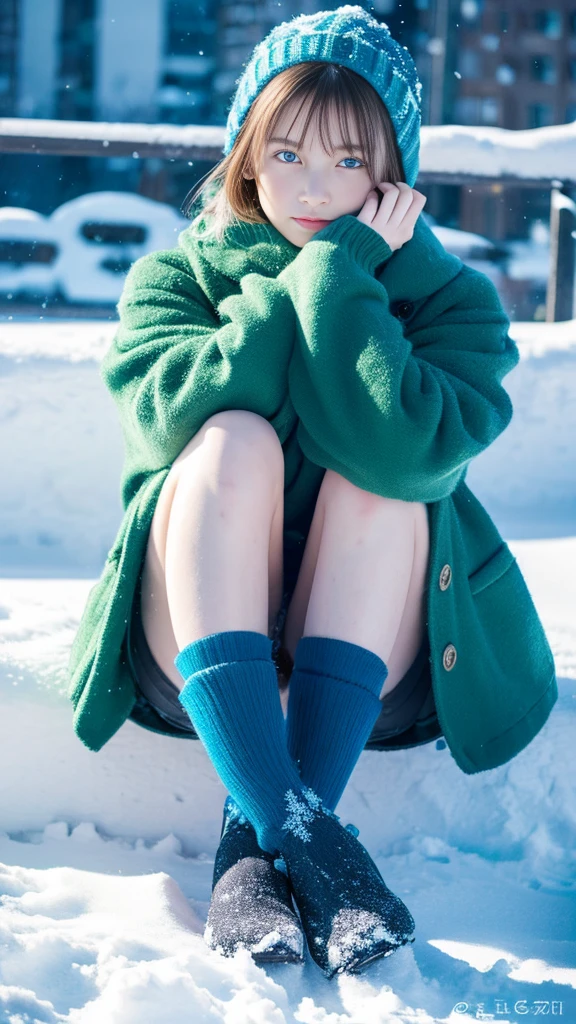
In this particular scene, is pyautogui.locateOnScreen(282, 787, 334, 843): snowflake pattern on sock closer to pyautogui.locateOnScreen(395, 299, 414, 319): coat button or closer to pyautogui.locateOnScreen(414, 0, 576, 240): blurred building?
pyautogui.locateOnScreen(395, 299, 414, 319): coat button

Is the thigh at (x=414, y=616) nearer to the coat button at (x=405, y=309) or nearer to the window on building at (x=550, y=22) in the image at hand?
the coat button at (x=405, y=309)

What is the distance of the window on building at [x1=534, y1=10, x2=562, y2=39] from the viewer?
9.97 m

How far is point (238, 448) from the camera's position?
42.1 inches

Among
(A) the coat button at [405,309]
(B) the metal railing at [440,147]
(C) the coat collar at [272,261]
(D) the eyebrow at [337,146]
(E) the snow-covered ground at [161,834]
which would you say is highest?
(B) the metal railing at [440,147]

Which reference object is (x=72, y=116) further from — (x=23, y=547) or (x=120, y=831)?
(x=120, y=831)

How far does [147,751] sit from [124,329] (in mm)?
512

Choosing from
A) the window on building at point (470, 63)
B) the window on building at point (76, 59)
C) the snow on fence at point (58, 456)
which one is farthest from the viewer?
the window on building at point (76, 59)

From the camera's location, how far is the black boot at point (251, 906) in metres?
0.90

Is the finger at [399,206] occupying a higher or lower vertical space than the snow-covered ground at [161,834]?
higher

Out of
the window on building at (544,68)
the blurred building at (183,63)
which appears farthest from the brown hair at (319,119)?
the window on building at (544,68)

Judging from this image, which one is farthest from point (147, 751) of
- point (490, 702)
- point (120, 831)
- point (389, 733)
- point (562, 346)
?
point (562, 346)

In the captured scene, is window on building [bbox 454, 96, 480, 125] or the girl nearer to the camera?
the girl

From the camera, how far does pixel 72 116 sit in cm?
1038

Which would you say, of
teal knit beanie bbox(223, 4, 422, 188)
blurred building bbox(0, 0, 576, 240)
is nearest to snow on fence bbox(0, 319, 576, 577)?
teal knit beanie bbox(223, 4, 422, 188)
